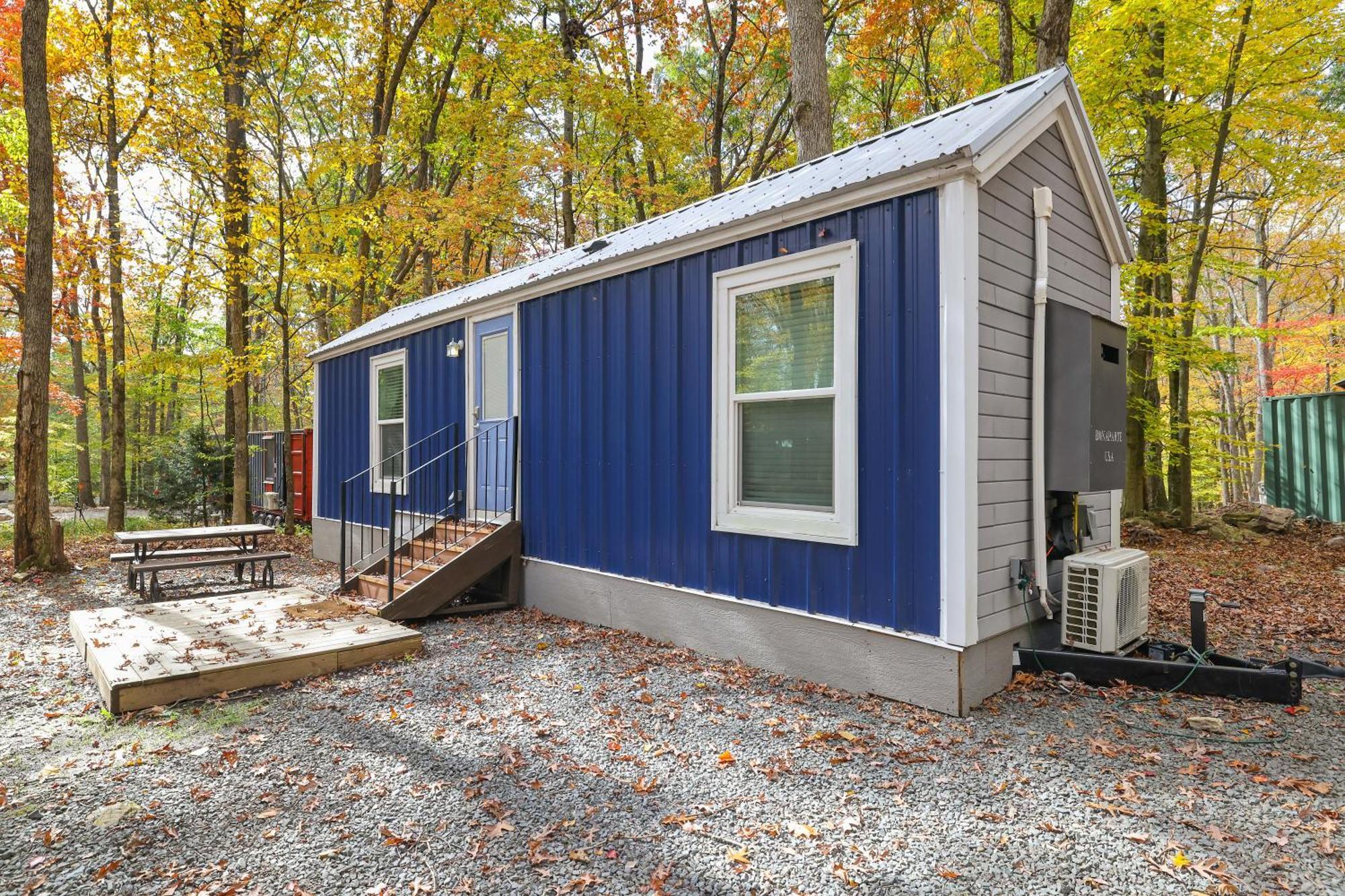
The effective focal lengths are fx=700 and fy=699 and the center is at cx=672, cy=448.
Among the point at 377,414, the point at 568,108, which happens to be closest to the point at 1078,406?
the point at 377,414

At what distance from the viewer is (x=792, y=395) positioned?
13.5 ft

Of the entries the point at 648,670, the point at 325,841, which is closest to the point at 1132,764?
the point at 648,670

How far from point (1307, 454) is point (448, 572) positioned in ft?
42.0

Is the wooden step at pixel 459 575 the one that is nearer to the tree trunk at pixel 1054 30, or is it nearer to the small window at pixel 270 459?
the tree trunk at pixel 1054 30

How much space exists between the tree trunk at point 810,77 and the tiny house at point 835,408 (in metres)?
2.94

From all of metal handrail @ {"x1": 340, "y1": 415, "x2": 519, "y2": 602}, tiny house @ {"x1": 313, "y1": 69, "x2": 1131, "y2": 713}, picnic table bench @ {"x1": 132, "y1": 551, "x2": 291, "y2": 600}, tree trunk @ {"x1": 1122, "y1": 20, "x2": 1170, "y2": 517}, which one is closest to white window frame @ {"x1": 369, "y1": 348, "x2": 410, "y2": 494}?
metal handrail @ {"x1": 340, "y1": 415, "x2": 519, "y2": 602}

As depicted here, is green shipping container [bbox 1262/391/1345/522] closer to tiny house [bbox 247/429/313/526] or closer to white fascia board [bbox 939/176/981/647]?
white fascia board [bbox 939/176/981/647]

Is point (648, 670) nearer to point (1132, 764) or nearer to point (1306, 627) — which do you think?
point (1132, 764)

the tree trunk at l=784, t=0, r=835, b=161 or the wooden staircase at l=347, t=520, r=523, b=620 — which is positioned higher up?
the tree trunk at l=784, t=0, r=835, b=161

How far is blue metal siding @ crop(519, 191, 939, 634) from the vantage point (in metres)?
3.54

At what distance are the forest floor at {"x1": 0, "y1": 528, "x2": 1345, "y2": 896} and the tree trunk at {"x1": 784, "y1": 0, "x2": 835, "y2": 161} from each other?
6.33 m

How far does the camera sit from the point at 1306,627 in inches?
199

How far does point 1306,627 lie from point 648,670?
4.80 meters

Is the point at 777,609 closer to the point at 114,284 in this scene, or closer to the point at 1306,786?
the point at 1306,786
